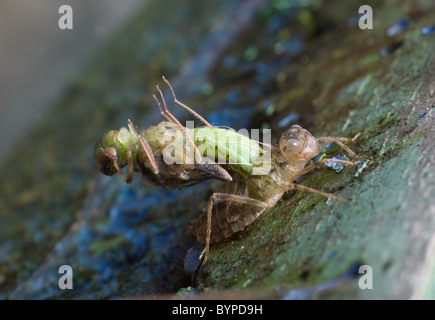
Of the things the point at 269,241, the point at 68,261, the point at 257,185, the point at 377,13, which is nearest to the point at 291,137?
the point at 257,185

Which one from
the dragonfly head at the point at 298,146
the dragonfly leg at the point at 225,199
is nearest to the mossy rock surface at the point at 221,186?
the dragonfly leg at the point at 225,199

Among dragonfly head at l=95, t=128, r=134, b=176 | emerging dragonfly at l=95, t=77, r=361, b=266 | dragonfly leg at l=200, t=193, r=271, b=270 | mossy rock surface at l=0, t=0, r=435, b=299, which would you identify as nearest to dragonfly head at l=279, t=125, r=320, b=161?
emerging dragonfly at l=95, t=77, r=361, b=266

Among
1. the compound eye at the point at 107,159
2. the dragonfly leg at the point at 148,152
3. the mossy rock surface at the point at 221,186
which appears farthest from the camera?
the compound eye at the point at 107,159

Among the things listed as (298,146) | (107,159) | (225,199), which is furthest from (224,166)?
(107,159)

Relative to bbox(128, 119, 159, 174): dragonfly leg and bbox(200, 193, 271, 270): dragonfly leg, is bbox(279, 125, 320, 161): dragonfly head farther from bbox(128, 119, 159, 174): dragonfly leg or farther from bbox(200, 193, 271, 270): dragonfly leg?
bbox(128, 119, 159, 174): dragonfly leg

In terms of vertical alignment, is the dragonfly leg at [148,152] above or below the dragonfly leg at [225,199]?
above

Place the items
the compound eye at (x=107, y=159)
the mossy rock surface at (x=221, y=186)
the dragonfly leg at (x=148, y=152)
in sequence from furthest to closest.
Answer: the compound eye at (x=107, y=159) → the dragonfly leg at (x=148, y=152) → the mossy rock surface at (x=221, y=186)

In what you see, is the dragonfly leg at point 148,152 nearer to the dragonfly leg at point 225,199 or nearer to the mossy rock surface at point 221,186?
the dragonfly leg at point 225,199

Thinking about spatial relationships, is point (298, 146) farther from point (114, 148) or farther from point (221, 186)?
Result: point (114, 148)
